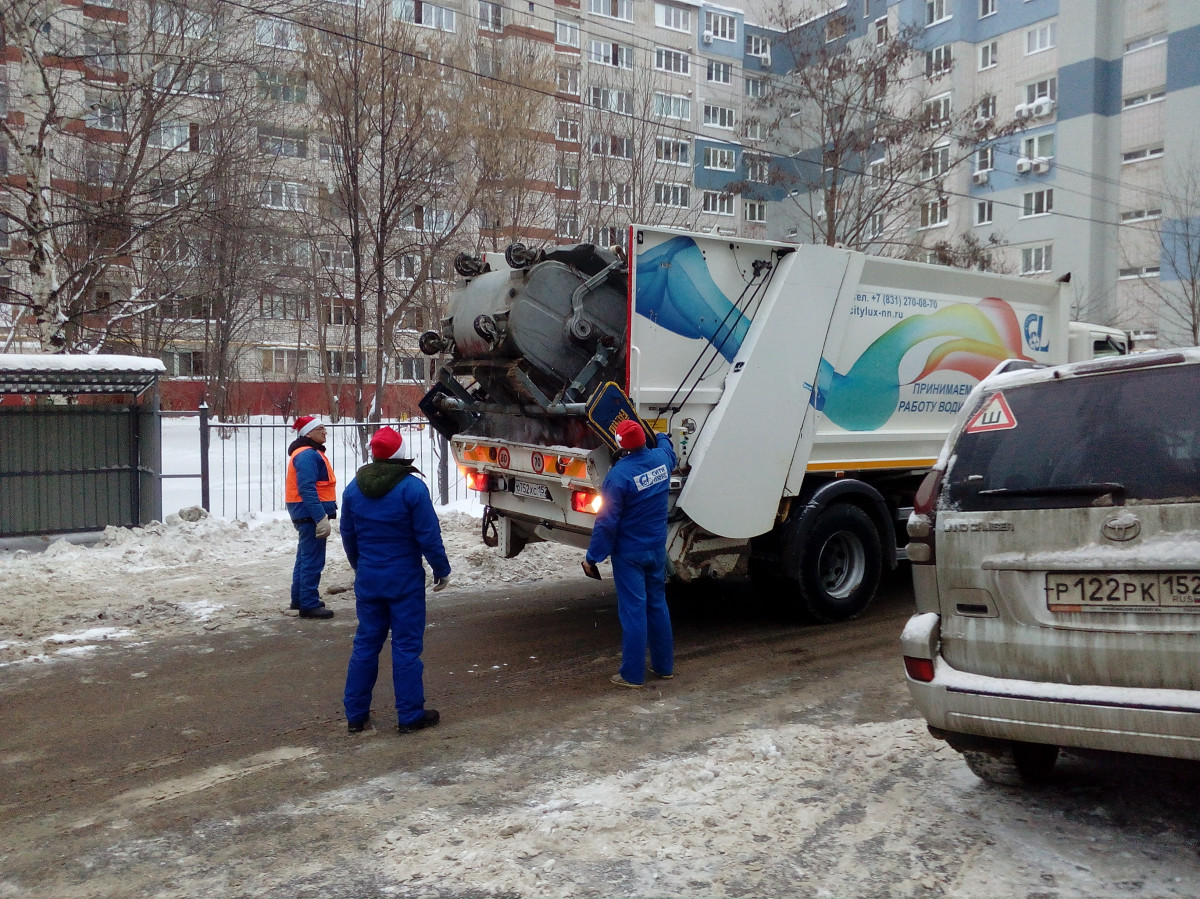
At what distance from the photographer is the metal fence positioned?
39.6ft

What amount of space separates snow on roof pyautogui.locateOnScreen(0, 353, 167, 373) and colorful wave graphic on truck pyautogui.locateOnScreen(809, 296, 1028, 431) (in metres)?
7.22

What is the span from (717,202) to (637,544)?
2299 cm

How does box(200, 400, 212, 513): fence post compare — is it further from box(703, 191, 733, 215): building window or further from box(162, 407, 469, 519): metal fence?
box(703, 191, 733, 215): building window

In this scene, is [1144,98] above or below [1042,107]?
below

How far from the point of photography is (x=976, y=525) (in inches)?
143

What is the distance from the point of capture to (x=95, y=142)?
17109 millimetres

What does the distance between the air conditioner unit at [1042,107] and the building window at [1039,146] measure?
0.77 metres

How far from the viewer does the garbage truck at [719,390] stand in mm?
6520

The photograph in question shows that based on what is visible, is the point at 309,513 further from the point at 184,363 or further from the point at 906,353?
the point at 184,363

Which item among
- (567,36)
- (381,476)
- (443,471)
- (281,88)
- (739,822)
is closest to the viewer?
(739,822)

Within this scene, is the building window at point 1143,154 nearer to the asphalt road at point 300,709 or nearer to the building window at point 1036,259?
the building window at point 1036,259

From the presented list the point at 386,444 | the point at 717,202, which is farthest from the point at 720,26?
the point at 386,444

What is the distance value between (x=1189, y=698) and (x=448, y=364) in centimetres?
573

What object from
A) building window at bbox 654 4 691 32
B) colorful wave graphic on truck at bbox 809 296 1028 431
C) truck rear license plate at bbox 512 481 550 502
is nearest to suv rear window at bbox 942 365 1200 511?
colorful wave graphic on truck at bbox 809 296 1028 431
